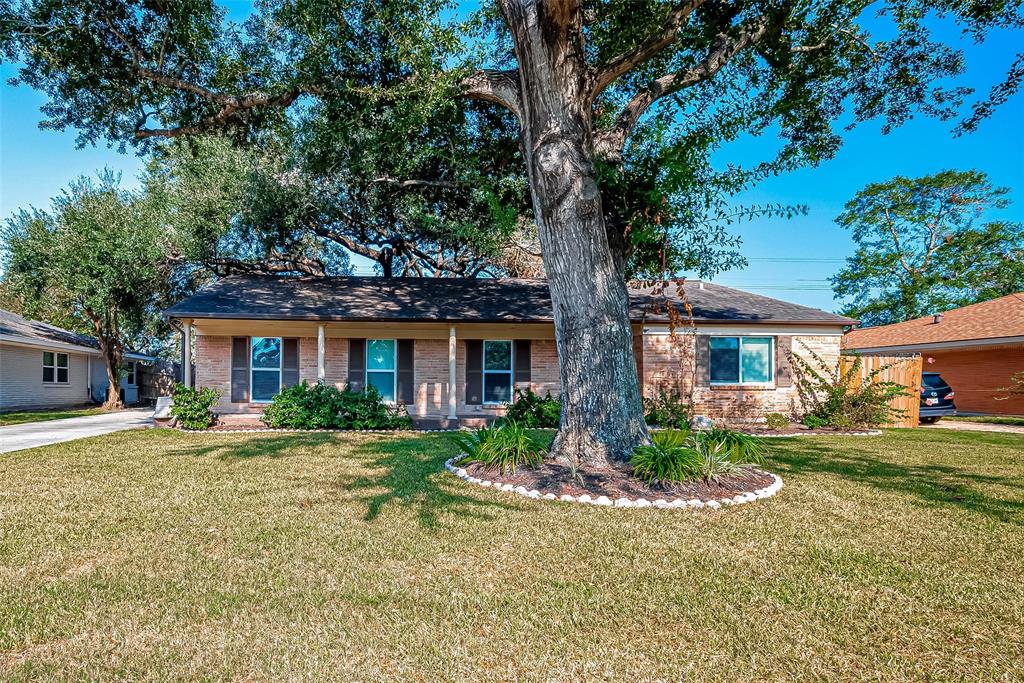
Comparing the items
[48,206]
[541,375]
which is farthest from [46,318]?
[541,375]

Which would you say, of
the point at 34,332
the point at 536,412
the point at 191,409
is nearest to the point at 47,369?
the point at 34,332

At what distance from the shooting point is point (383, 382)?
1380cm

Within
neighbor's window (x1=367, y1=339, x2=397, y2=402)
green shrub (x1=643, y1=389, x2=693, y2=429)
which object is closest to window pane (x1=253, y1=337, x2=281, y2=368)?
neighbor's window (x1=367, y1=339, x2=397, y2=402)

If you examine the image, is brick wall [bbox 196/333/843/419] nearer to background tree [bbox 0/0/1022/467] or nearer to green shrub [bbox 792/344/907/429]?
green shrub [bbox 792/344/907/429]

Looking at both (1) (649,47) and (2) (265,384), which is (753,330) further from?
(2) (265,384)

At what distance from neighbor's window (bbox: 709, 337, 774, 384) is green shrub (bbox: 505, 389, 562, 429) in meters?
4.63

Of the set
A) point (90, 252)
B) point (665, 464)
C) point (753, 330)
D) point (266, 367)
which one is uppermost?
point (90, 252)

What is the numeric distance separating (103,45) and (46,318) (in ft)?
82.7

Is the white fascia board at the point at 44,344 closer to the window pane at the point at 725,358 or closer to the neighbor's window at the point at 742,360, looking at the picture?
the window pane at the point at 725,358

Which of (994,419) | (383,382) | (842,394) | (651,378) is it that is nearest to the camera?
(842,394)

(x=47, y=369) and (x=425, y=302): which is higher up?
(x=425, y=302)

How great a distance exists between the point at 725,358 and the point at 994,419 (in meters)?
9.78

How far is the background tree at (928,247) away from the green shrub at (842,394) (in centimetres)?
2000

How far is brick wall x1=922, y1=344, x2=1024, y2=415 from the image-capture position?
1694 cm
